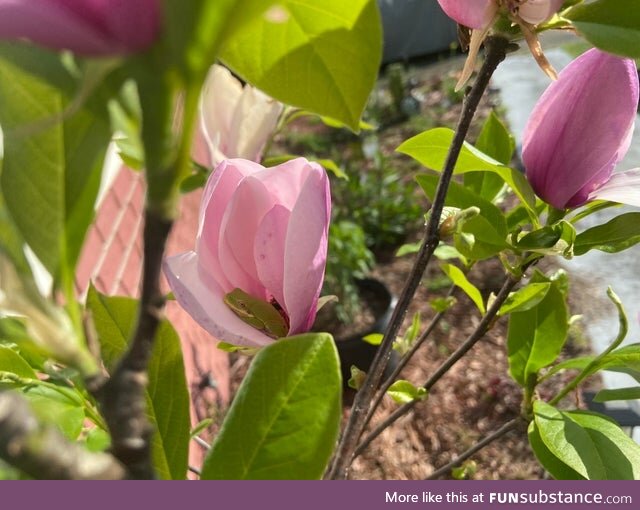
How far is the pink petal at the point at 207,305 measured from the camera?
0.39 meters

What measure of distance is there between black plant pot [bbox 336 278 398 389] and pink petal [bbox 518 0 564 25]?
4.10ft

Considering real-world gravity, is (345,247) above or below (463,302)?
above

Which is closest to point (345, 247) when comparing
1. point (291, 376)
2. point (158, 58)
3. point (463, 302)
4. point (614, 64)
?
point (463, 302)

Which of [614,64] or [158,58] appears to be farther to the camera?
[614,64]

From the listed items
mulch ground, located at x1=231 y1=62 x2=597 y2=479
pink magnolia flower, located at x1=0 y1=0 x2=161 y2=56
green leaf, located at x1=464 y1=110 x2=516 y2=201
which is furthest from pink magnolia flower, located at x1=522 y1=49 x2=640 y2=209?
mulch ground, located at x1=231 y1=62 x2=597 y2=479

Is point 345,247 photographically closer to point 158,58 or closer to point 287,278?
point 287,278

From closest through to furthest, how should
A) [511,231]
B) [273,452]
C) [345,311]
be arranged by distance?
1. [273,452]
2. [511,231]
3. [345,311]

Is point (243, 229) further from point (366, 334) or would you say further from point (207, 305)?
point (366, 334)

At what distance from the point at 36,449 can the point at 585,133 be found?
41cm

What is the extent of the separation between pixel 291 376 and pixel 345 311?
1712 millimetres

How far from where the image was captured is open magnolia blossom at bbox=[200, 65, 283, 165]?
0.77 metres

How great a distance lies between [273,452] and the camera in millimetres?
286

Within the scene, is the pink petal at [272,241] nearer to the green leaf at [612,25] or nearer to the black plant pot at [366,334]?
the green leaf at [612,25]

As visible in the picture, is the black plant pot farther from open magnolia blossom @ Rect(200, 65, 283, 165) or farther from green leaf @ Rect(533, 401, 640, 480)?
green leaf @ Rect(533, 401, 640, 480)
